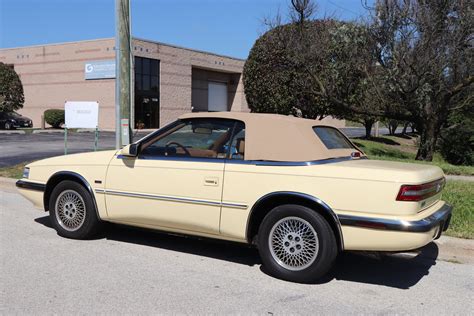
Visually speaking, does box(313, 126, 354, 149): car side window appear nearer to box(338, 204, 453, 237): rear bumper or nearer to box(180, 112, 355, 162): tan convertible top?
box(180, 112, 355, 162): tan convertible top

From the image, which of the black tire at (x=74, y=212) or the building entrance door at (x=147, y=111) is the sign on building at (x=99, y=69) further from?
the black tire at (x=74, y=212)

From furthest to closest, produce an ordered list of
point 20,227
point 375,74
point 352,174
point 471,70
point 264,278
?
point 375,74
point 471,70
point 20,227
point 264,278
point 352,174

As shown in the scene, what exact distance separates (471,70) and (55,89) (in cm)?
3314

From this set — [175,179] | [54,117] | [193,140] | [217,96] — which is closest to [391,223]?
[175,179]

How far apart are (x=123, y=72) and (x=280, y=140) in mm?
5815

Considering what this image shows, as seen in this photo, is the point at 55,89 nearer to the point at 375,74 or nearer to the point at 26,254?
the point at 375,74

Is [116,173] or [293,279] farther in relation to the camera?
[116,173]

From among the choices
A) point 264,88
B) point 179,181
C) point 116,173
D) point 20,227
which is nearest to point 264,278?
point 179,181

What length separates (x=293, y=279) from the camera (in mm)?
4605

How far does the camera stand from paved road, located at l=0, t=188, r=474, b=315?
3986 mm

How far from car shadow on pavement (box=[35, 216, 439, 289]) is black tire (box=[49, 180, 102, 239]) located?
304mm

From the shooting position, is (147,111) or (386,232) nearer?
(386,232)

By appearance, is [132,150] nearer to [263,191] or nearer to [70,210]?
[70,210]

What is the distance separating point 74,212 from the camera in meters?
5.91
